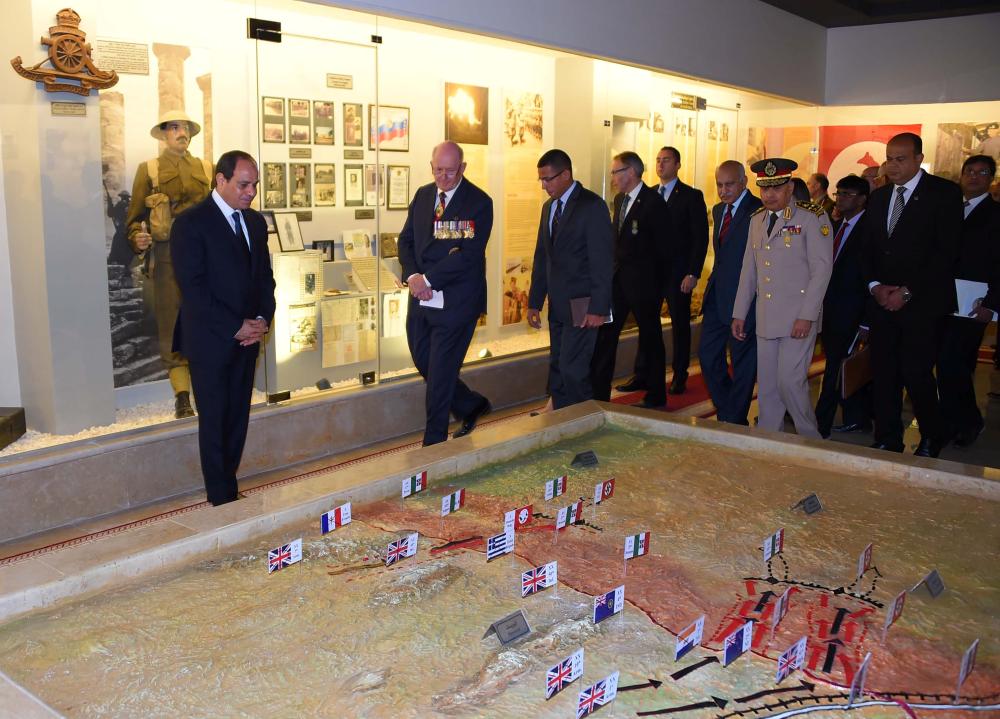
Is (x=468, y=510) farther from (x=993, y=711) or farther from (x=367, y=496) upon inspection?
(x=993, y=711)

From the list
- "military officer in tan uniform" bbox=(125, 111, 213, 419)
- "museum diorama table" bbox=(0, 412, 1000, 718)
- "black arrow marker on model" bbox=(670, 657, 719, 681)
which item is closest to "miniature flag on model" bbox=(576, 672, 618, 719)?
"museum diorama table" bbox=(0, 412, 1000, 718)

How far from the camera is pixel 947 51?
32.6 ft

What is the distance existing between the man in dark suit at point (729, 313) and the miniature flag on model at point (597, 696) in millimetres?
4093

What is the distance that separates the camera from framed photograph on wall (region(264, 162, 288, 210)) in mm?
5648

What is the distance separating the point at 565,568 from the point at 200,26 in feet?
12.8

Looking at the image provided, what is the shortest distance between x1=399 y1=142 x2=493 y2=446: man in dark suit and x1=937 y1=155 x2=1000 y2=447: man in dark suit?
2.84 m

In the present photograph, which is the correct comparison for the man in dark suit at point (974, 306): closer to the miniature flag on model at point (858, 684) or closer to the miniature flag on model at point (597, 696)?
the miniature flag on model at point (858, 684)

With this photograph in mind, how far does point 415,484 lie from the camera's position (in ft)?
10.2

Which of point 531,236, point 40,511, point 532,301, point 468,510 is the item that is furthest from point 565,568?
point 531,236

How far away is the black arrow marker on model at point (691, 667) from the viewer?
202 centimetres

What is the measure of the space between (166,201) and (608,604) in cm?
387

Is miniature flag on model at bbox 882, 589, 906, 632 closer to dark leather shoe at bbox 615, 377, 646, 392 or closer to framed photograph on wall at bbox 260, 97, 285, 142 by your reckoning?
framed photograph on wall at bbox 260, 97, 285, 142

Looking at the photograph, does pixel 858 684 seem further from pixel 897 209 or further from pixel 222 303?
pixel 897 209

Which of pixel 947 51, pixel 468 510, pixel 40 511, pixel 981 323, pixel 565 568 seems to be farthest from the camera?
pixel 947 51
